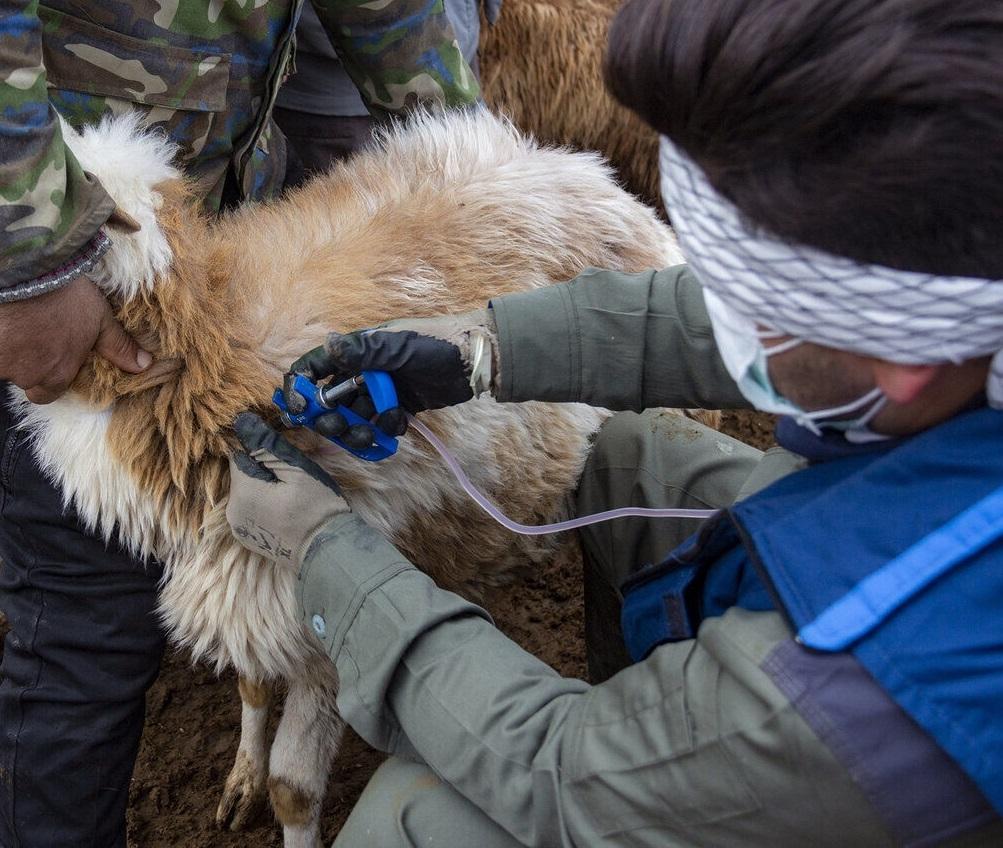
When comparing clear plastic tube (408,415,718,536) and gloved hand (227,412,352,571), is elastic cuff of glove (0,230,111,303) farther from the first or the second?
clear plastic tube (408,415,718,536)

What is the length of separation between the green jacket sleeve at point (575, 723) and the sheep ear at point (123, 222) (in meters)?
0.61

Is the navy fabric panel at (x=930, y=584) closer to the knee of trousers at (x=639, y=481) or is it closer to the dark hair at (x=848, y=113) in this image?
the dark hair at (x=848, y=113)

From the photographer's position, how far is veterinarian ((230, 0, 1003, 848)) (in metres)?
0.94

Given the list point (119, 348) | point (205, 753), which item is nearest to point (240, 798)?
point (205, 753)

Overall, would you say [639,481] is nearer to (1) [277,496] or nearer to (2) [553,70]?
(1) [277,496]

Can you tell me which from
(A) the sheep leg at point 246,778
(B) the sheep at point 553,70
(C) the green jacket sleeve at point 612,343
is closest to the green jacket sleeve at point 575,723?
(C) the green jacket sleeve at point 612,343

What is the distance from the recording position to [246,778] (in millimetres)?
2650

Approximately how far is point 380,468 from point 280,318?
342 mm

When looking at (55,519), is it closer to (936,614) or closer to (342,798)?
(342,798)

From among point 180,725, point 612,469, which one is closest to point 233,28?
point 612,469

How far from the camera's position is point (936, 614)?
1.05 metres

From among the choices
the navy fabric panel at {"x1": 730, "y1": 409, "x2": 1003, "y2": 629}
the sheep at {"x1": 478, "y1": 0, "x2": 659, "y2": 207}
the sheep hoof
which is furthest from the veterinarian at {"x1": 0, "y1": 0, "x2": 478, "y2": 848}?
the sheep at {"x1": 478, "y1": 0, "x2": 659, "y2": 207}

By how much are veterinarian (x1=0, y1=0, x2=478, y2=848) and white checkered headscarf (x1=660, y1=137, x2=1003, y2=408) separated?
1003mm

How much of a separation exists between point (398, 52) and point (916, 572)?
1.84m
